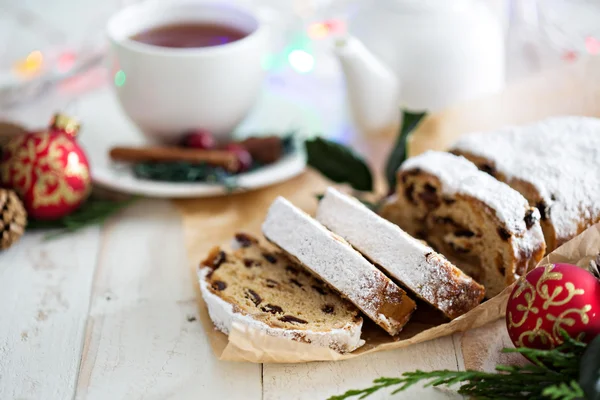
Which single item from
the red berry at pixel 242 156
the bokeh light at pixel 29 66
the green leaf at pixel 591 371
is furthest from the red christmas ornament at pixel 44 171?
the green leaf at pixel 591 371

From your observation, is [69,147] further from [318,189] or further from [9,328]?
[318,189]

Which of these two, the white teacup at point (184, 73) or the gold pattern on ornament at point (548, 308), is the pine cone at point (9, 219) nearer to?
the white teacup at point (184, 73)

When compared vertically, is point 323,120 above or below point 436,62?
below

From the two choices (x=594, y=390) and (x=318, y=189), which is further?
(x=318, y=189)

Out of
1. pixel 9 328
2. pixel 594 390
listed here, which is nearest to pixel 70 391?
pixel 9 328

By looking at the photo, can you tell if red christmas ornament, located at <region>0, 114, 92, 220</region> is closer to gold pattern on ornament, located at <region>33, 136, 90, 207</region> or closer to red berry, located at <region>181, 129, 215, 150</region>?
gold pattern on ornament, located at <region>33, 136, 90, 207</region>

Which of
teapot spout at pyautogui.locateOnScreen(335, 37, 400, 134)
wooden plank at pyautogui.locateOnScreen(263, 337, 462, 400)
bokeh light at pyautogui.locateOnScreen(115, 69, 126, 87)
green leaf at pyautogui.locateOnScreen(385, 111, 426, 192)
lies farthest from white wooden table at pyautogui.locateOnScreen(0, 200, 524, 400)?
teapot spout at pyautogui.locateOnScreen(335, 37, 400, 134)
